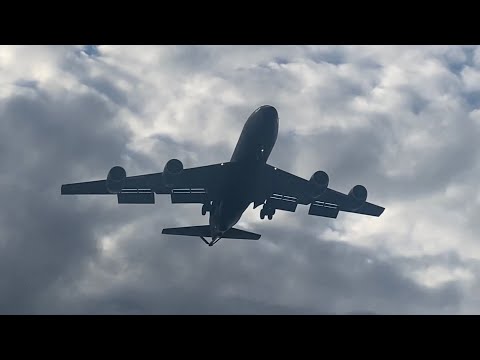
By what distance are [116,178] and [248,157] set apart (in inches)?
472

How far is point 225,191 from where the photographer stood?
184 ft

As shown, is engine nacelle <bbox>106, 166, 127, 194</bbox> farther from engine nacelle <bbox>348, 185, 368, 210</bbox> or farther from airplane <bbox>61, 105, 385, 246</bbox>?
engine nacelle <bbox>348, 185, 368, 210</bbox>

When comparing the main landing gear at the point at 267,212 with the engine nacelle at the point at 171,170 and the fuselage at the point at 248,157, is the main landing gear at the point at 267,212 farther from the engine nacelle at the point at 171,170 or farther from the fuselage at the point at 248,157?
the engine nacelle at the point at 171,170

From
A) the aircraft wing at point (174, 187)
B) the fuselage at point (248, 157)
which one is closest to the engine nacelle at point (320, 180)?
the fuselage at point (248, 157)

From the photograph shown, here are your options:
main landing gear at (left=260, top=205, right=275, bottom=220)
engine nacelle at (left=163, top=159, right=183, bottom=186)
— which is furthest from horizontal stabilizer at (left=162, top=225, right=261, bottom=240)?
engine nacelle at (left=163, top=159, right=183, bottom=186)

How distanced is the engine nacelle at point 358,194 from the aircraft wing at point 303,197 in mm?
666

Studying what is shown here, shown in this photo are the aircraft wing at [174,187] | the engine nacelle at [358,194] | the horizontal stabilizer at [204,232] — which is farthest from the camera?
the horizontal stabilizer at [204,232]

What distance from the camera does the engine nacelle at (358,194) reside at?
2403 inches

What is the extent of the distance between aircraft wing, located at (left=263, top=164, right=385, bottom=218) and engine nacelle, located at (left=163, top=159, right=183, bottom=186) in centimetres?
836

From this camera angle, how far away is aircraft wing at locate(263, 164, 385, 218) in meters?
59.9

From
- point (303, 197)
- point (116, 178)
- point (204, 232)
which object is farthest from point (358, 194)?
point (116, 178)
